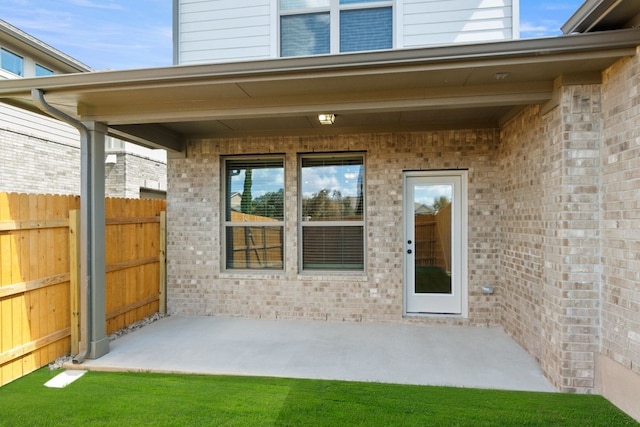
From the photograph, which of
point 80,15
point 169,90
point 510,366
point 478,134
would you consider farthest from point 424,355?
point 80,15

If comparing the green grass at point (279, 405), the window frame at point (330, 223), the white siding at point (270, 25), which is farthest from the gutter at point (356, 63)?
the green grass at point (279, 405)

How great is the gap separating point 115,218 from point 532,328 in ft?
16.8

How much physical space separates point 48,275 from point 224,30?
12.4 ft

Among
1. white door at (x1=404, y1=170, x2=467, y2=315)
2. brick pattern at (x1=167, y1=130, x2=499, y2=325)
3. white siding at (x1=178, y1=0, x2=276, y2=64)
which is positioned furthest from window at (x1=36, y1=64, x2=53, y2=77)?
white door at (x1=404, y1=170, x2=467, y2=315)

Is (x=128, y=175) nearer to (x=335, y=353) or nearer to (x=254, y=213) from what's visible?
(x=254, y=213)

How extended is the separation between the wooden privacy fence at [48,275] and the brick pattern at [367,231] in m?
0.75

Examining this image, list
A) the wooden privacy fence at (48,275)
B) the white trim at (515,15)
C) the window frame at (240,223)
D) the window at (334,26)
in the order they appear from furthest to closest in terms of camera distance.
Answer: the window frame at (240,223), the window at (334,26), the white trim at (515,15), the wooden privacy fence at (48,275)

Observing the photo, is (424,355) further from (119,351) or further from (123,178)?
(123,178)

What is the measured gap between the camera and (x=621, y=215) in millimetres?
2723

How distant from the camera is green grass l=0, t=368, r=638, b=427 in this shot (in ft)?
8.65

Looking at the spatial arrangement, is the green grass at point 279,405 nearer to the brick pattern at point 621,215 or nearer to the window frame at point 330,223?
the brick pattern at point 621,215

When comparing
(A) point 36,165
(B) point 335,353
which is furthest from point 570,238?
(A) point 36,165

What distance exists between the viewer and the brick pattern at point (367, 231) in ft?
16.1

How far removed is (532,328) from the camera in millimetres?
3826
